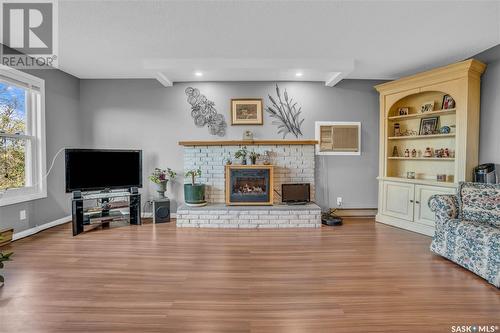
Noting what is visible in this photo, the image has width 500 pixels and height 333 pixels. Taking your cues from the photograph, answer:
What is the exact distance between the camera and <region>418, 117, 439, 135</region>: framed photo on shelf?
380 cm

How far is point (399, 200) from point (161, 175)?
4.00m

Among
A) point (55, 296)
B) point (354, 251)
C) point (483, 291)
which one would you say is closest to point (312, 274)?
point (354, 251)

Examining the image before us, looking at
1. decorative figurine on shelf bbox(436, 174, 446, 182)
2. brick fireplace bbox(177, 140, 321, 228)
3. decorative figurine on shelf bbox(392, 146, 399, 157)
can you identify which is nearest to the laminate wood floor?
brick fireplace bbox(177, 140, 321, 228)

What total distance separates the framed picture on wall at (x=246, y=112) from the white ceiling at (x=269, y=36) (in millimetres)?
477

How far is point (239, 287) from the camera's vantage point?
6.94 ft

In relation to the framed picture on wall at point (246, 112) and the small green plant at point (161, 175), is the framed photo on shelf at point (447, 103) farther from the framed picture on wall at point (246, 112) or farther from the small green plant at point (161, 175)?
the small green plant at point (161, 175)

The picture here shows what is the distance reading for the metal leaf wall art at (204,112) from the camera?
4.43 m

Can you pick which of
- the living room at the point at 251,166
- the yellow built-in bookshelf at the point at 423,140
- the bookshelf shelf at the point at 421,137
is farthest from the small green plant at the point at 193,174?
the bookshelf shelf at the point at 421,137

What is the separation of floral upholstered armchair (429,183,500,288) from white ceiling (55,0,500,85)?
183 centimetres

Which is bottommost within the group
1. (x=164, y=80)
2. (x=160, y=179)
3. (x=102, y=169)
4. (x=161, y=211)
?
(x=161, y=211)

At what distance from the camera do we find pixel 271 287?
2.11 meters

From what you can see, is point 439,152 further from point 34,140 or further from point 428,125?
point 34,140

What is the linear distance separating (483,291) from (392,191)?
2119 millimetres

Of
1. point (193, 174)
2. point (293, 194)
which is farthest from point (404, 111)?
point (193, 174)
